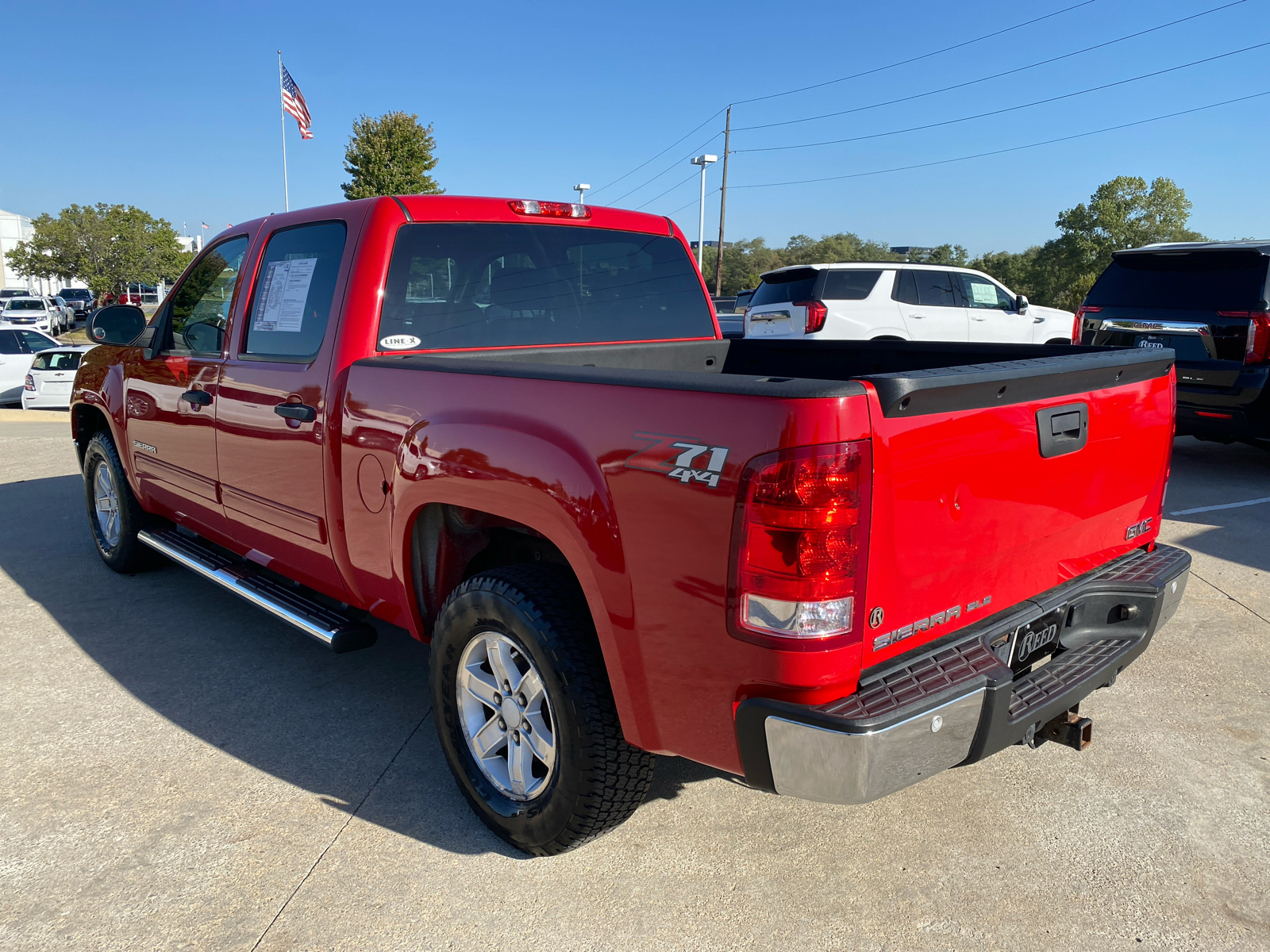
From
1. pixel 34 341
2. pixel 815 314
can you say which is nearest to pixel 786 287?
pixel 815 314

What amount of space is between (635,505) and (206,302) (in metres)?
3.05

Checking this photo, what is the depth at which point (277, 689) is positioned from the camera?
12.6ft

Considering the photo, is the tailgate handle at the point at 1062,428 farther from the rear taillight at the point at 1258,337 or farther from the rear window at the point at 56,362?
the rear window at the point at 56,362

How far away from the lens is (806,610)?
1.93 meters

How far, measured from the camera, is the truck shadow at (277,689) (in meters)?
3.04

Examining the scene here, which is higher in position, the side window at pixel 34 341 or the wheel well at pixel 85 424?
the wheel well at pixel 85 424

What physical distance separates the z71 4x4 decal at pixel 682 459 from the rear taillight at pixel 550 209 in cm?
186

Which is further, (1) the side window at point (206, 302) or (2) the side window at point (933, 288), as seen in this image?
(2) the side window at point (933, 288)

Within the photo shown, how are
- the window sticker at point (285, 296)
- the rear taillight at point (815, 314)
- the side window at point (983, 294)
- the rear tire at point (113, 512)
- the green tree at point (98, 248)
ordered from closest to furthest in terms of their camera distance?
the window sticker at point (285, 296), the rear tire at point (113, 512), the rear taillight at point (815, 314), the side window at point (983, 294), the green tree at point (98, 248)

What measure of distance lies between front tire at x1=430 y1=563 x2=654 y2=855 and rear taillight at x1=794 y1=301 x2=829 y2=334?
30.8 ft

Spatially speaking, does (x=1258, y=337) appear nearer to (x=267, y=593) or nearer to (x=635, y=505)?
(x=635, y=505)

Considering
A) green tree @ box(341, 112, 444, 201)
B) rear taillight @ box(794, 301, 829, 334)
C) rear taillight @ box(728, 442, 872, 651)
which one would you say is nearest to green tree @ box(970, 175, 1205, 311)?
green tree @ box(341, 112, 444, 201)

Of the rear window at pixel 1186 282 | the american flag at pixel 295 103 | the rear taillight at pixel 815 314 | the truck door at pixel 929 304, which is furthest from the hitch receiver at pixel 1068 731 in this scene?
the american flag at pixel 295 103

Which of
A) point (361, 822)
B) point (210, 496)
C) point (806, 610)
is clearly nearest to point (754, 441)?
point (806, 610)
